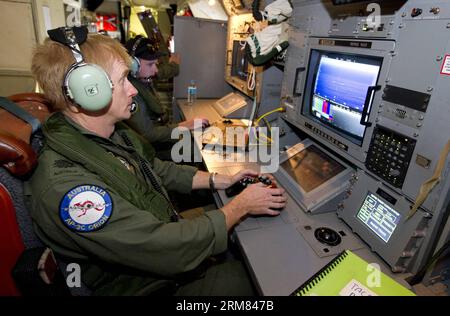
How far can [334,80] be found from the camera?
1398mm

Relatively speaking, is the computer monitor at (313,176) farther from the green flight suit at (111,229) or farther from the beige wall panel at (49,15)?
the beige wall panel at (49,15)

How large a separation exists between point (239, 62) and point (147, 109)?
1.12 metres

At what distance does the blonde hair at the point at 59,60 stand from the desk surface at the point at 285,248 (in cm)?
85

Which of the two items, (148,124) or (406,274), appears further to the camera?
(148,124)

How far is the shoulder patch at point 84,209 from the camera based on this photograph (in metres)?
0.84

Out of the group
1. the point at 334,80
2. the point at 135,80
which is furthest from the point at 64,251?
the point at 135,80

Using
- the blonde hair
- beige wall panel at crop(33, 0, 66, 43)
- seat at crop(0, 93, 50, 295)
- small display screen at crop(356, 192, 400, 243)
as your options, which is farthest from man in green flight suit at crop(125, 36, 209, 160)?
small display screen at crop(356, 192, 400, 243)

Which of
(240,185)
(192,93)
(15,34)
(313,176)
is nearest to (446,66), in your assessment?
(313,176)

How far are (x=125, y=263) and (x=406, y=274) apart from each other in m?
1.00

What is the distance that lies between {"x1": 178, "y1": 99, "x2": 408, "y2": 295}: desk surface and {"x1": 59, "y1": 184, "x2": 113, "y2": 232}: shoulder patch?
54 centimetres

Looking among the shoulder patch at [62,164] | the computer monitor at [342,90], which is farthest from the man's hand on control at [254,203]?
the shoulder patch at [62,164]

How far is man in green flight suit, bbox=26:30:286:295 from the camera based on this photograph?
0.87m

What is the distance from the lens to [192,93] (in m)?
3.44

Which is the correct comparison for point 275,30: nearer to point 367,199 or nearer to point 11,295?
point 367,199
